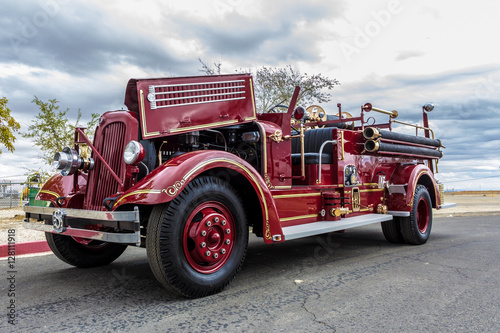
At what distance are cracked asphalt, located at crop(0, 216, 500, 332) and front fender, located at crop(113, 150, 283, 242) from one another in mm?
774

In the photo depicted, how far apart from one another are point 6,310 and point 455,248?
5757mm

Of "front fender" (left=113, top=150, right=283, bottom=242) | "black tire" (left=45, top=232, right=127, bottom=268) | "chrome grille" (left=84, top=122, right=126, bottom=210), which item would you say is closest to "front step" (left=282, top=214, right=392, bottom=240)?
"front fender" (left=113, top=150, right=283, bottom=242)

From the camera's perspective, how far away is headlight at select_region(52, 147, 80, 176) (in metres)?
3.68

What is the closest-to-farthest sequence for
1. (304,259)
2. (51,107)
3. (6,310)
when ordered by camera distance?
(6,310) < (304,259) < (51,107)

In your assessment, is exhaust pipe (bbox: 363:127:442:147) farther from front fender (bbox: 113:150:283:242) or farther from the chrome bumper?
the chrome bumper

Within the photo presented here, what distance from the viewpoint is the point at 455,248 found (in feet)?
19.0

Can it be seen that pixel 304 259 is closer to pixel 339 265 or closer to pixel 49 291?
pixel 339 265

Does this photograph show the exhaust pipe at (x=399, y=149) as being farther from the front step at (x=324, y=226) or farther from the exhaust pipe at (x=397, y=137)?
the front step at (x=324, y=226)

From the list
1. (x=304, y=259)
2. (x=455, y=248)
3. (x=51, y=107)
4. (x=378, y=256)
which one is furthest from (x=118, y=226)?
(x=51, y=107)

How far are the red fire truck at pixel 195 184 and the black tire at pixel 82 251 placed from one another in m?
0.01

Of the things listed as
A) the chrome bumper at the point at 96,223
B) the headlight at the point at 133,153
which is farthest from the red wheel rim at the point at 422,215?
the chrome bumper at the point at 96,223

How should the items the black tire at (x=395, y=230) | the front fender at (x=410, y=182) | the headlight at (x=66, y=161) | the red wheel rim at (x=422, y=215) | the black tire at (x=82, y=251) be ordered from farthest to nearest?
1. the red wheel rim at (x=422, y=215)
2. the black tire at (x=395, y=230)
3. the front fender at (x=410, y=182)
4. the black tire at (x=82, y=251)
5. the headlight at (x=66, y=161)

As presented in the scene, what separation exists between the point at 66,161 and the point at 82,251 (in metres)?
1.24

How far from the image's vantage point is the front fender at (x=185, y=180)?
305cm
